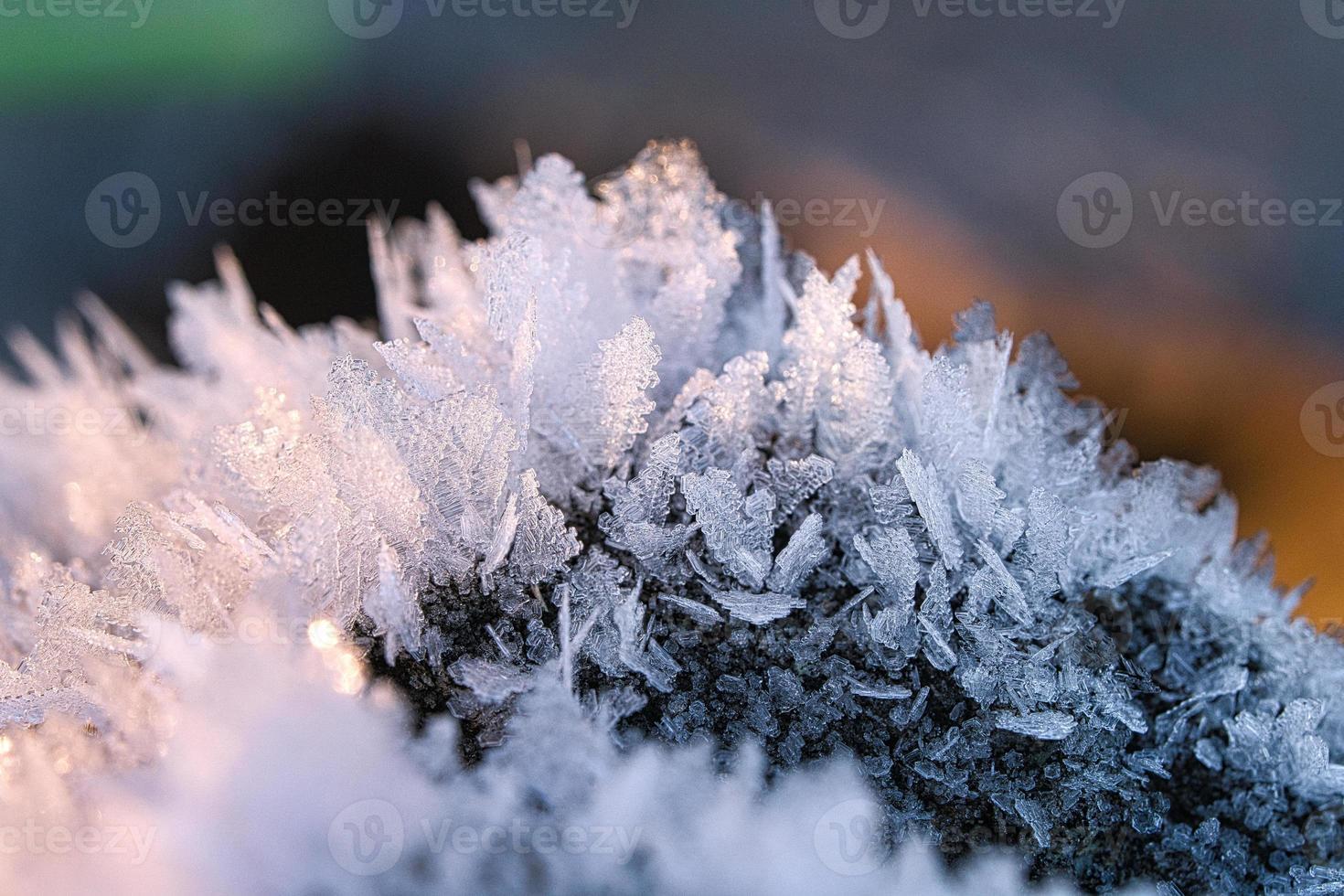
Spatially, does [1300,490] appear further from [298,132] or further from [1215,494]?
[298,132]

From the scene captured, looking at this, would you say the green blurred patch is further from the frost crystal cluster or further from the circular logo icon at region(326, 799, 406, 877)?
the circular logo icon at region(326, 799, 406, 877)

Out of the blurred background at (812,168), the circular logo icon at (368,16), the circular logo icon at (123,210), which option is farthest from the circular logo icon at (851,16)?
the circular logo icon at (123,210)

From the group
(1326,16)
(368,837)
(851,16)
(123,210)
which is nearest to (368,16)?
(123,210)

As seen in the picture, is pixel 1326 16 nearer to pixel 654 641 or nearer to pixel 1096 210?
pixel 1096 210

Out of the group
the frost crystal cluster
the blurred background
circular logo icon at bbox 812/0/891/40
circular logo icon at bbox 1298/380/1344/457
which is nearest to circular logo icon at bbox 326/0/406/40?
the blurred background

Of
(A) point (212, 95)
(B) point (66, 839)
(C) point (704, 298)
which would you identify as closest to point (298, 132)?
(A) point (212, 95)

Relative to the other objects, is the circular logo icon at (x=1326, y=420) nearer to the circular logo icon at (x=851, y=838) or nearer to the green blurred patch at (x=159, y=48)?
the circular logo icon at (x=851, y=838)
